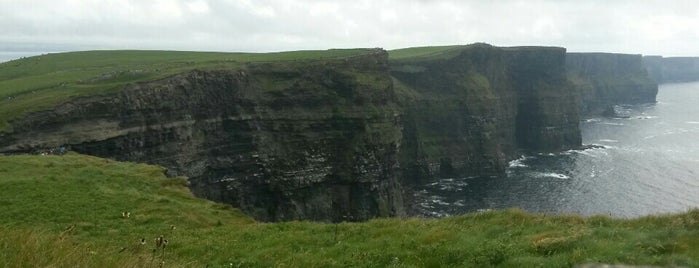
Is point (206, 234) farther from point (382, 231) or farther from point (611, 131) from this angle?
point (611, 131)

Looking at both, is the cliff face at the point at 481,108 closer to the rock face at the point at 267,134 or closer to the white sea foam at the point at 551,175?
the rock face at the point at 267,134

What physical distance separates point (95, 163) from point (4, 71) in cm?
6081

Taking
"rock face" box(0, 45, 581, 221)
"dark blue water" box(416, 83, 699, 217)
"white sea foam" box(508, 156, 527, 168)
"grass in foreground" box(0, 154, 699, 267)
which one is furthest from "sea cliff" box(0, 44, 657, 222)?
"grass in foreground" box(0, 154, 699, 267)

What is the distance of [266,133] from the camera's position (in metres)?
75.9

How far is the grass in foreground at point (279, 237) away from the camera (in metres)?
13.4

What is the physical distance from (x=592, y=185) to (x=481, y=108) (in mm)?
36684

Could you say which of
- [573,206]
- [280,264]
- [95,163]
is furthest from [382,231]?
[573,206]

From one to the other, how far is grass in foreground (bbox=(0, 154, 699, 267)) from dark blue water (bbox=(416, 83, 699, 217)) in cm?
6480

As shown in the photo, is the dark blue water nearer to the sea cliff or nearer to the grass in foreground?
the sea cliff

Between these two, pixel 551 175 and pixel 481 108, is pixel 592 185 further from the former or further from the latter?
pixel 481 108

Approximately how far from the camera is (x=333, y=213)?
79625 mm

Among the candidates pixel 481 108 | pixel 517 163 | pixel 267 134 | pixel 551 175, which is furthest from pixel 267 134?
pixel 517 163

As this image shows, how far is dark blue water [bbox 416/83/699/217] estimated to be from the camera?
8919cm

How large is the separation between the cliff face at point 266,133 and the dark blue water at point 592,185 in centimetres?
1482
